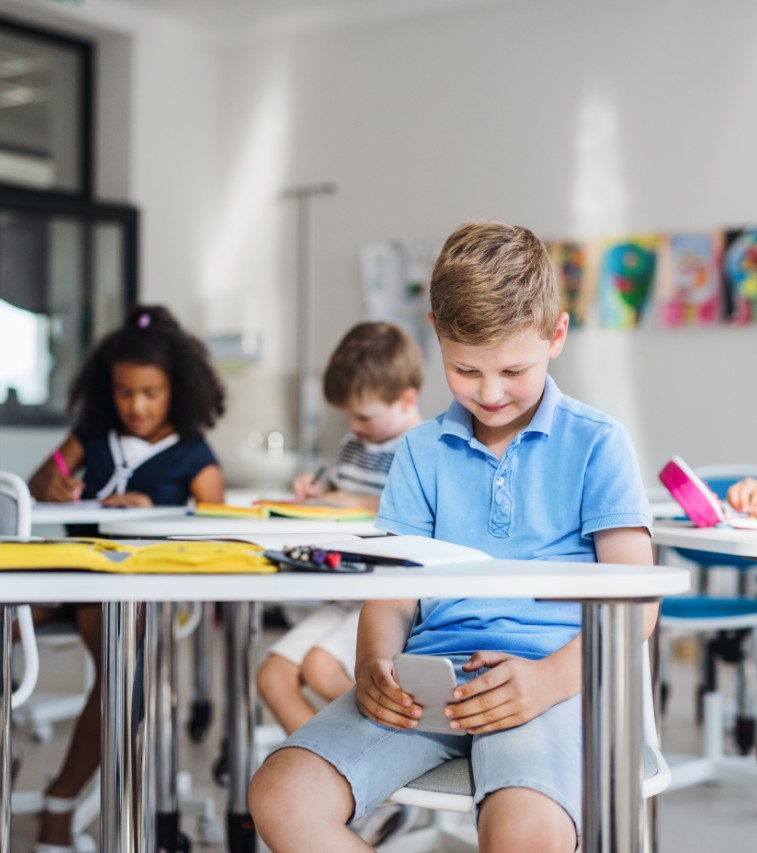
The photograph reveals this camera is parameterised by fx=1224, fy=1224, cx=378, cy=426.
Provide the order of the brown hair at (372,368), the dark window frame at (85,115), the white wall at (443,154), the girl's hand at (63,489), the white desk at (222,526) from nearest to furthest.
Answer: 1. the white desk at (222,526)
2. the brown hair at (372,368)
3. the girl's hand at (63,489)
4. the white wall at (443,154)
5. the dark window frame at (85,115)

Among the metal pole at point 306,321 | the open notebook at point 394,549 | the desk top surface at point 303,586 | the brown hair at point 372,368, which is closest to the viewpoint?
the desk top surface at point 303,586

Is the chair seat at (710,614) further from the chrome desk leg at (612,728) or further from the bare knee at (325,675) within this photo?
the chrome desk leg at (612,728)

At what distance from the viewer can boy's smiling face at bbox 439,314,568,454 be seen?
1.31 meters

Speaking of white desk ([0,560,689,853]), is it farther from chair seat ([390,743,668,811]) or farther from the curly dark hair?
the curly dark hair

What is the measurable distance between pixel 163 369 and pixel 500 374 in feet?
4.49

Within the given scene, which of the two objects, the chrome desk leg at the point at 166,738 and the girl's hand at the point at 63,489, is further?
the girl's hand at the point at 63,489

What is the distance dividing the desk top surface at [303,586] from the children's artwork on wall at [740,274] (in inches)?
140

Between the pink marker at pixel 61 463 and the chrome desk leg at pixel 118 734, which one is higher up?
the pink marker at pixel 61 463

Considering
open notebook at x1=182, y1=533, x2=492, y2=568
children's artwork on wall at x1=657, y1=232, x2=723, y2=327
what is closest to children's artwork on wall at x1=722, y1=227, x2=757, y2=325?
children's artwork on wall at x1=657, y1=232, x2=723, y2=327

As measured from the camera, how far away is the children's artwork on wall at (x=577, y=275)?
4.70m

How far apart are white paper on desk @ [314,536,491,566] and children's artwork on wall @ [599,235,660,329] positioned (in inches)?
140

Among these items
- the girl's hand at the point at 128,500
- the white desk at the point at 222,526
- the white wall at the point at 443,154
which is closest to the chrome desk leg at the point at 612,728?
the white desk at the point at 222,526

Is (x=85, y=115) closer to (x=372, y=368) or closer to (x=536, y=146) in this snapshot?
(x=536, y=146)

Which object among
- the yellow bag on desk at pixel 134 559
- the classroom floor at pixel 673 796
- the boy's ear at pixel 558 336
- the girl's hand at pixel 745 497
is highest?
the boy's ear at pixel 558 336
